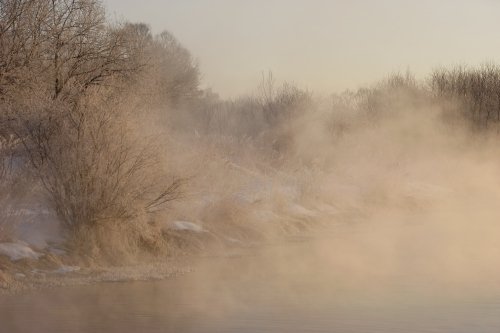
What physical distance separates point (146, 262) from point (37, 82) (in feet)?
23.7

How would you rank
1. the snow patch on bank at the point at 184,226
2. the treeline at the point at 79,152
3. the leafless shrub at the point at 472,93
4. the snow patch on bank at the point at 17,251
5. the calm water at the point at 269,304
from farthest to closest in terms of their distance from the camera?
the leafless shrub at the point at 472,93 → the snow patch on bank at the point at 184,226 → the treeline at the point at 79,152 → the snow patch on bank at the point at 17,251 → the calm water at the point at 269,304

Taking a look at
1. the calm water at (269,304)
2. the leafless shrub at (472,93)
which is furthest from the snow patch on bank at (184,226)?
the leafless shrub at (472,93)

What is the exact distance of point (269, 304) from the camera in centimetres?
1223

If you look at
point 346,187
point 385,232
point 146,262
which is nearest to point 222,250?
point 146,262

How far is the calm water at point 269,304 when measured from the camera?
10.8 metres

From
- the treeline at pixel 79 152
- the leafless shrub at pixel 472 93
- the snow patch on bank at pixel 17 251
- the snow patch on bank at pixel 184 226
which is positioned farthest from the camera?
the leafless shrub at pixel 472 93

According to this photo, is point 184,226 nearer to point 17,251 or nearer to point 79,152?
point 79,152

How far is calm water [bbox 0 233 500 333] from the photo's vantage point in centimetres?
1082

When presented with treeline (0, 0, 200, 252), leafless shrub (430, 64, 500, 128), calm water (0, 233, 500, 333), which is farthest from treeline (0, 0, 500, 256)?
leafless shrub (430, 64, 500, 128)

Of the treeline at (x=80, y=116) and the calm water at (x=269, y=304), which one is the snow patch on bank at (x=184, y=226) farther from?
the calm water at (x=269, y=304)

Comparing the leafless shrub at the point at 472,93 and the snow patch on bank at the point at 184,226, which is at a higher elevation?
the leafless shrub at the point at 472,93

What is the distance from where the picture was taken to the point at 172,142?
1958 cm

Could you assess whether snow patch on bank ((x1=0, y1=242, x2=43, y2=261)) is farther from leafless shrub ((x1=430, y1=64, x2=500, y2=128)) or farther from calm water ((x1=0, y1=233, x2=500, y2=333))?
leafless shrub ((x1=430, y1=64, x2=500, y2=128))

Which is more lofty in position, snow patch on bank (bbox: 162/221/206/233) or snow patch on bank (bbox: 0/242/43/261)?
snow patch on bank (bbox: 162/221/206/233)
